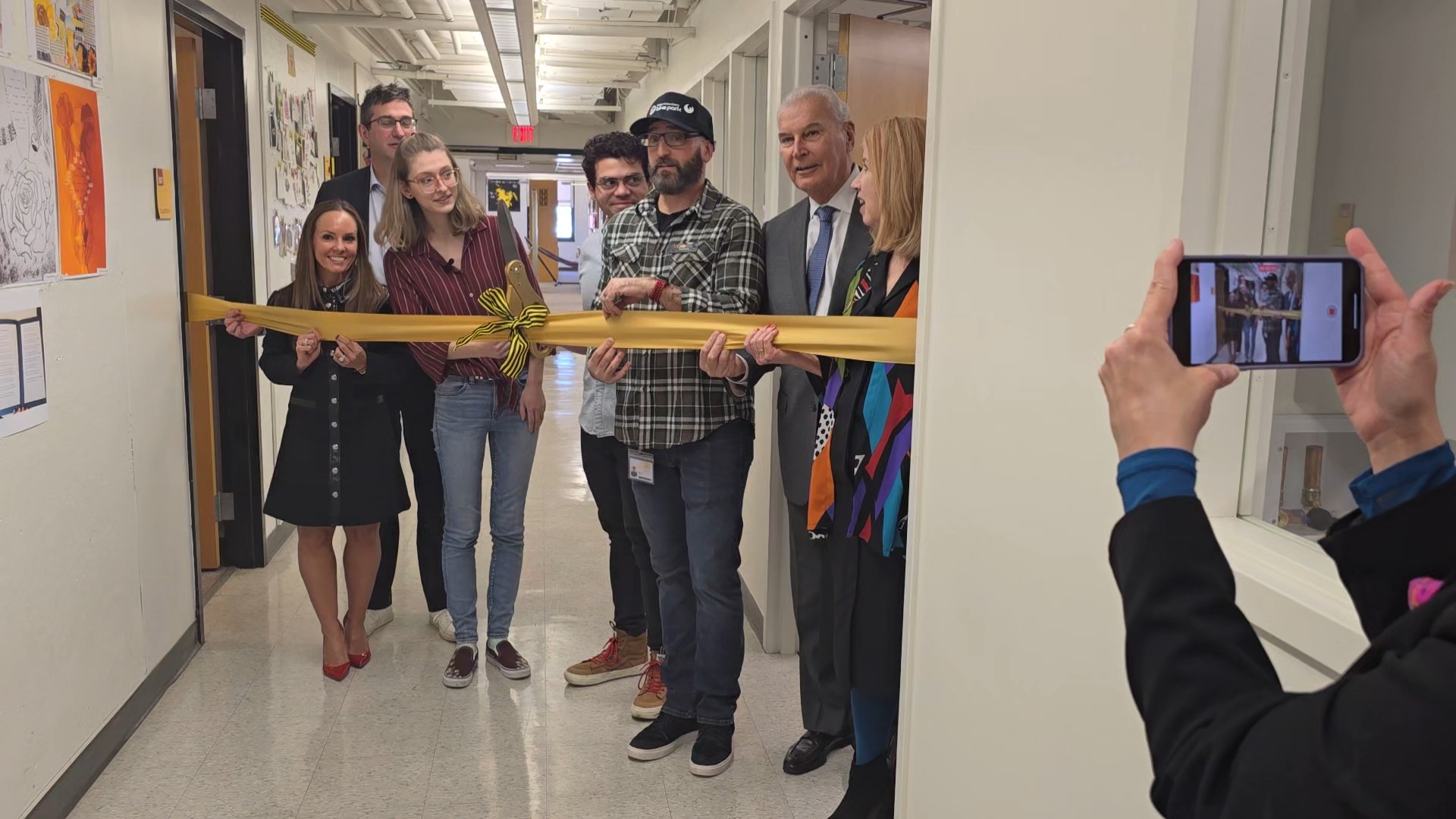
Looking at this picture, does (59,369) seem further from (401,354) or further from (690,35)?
(690,35)

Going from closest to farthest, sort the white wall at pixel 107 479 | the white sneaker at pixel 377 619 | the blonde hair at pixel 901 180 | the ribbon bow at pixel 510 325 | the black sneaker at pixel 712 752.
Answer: the blonde hair at pixel 901 180, the white wall at pixel 107 479, the black sneaker at pixel 712 752, the ribbon bow at pixel 510 325, the white sneaker at pixel 377 619

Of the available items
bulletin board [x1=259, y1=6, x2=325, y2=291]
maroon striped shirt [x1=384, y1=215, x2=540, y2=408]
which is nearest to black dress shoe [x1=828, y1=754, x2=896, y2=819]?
maroon striped shirt [x1=384, y1=215, x2=540, y2=408]

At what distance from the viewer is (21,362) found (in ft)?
8.16

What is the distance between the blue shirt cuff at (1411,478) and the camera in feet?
2.81

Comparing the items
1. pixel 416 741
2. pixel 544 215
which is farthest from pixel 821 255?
pixel 544 215

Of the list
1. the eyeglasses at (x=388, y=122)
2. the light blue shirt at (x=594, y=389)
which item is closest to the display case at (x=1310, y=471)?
the light blue shirt at (x=594, y=389)

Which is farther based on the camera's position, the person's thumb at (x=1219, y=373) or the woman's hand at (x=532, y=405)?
the woman's hand at (x=532, y=405)

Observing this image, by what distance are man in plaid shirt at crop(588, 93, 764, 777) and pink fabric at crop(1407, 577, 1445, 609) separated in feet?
6.99

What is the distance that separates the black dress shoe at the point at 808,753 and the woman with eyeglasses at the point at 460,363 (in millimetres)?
1024

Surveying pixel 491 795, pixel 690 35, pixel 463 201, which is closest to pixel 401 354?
pixel 463 201

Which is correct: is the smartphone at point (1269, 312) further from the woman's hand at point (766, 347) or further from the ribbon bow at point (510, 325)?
→ the ribbon bow at point (510, 325)

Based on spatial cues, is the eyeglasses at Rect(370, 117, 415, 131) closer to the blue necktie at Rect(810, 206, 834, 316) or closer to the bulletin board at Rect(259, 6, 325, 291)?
the bulletin board at Rect(259, 6, 325, 291)

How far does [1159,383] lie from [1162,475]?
71mm

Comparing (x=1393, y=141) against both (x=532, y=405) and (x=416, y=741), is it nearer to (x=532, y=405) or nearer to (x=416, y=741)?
(x=532, y=405)
